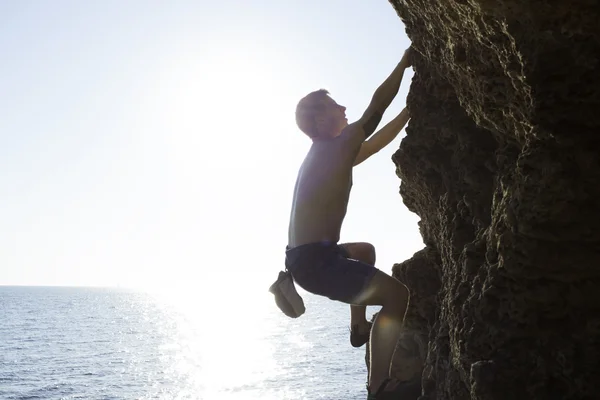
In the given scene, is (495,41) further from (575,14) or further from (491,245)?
(491,245)

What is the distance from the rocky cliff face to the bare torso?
1112 millimetres

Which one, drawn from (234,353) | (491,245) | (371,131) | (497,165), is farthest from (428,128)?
(234,353)

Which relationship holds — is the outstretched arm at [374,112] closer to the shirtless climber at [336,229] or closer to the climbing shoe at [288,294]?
the shirtless climber at [336,229]

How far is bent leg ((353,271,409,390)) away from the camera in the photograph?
216 inches

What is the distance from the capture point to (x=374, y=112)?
223 inches

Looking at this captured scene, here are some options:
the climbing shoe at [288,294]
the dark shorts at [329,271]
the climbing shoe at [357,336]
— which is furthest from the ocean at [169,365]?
the dark shorts at [329,271]

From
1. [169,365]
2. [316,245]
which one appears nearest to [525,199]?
[316,245]

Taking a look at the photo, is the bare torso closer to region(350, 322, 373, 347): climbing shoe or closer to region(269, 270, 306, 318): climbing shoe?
region(269, 270, 306, 318): climbing shoe

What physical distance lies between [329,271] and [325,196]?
2.22ft

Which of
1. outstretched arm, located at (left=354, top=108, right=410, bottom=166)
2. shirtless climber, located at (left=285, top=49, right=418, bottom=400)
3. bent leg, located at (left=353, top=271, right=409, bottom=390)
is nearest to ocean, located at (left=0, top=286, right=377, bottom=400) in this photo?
outstretched arm, located at (left=354, top=108, right=410, bottom=166)

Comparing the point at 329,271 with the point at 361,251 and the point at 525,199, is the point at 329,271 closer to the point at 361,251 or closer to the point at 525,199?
the point at 361,251

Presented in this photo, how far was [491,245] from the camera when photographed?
14.5 ft

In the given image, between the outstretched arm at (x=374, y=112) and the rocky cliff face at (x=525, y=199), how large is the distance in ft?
2.26

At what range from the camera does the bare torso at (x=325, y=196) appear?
568cm
